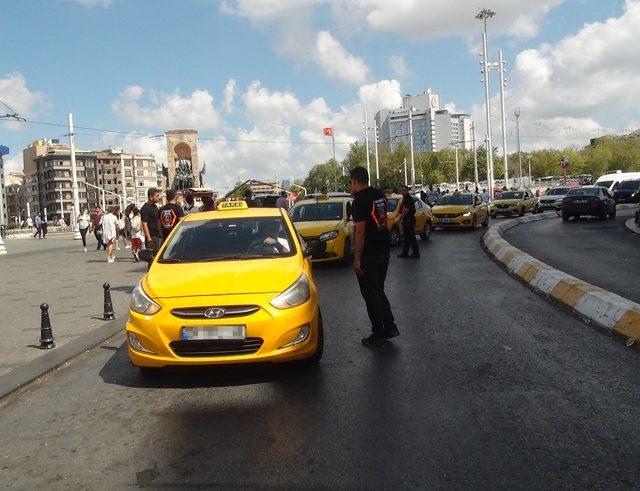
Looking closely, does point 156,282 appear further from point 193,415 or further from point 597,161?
point 597,161

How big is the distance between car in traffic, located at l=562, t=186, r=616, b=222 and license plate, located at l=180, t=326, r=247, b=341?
25066mm

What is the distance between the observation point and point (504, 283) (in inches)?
Result: 411

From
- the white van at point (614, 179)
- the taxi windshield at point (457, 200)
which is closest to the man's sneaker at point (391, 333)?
the taxi windshield at point (457, 200)

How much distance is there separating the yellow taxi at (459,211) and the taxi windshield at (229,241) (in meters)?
17.6

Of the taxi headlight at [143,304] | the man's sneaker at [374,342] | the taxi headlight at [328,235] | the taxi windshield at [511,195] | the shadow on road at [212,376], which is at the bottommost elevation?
the shadow on road at [212,376]

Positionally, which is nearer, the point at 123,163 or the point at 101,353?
the point at 101,353

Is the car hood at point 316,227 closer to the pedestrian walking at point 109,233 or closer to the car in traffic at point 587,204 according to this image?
the pedestrian walking at point 109,233

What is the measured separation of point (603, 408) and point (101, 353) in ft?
17.0

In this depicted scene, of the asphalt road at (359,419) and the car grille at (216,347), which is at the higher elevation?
the car grille at (216,347)

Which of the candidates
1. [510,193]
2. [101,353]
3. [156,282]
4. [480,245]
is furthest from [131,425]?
[510,193]

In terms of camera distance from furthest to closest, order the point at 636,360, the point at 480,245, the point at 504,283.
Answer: the point at 480,245 < the point at 504,283 < the point at 636,360

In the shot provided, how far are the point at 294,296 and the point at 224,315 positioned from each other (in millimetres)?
661

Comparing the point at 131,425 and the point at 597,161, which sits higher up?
the point at 597,161

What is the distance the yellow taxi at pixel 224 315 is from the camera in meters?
5.11
